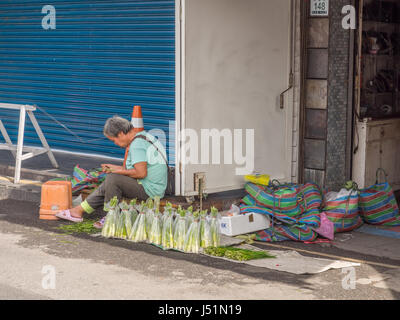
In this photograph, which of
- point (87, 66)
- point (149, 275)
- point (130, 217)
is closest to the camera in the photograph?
point (149, 275)

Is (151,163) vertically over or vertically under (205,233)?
over

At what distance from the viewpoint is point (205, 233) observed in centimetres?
750

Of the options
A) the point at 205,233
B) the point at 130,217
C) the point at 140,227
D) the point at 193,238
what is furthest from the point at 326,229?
the point at 130,217

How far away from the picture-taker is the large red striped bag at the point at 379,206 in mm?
8633

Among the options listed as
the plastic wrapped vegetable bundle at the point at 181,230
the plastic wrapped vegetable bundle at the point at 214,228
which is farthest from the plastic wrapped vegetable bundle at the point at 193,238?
the plastic wrapped vegetable bundle at the point at 214,228

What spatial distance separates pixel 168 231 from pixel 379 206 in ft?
8.59

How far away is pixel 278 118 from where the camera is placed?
9.49 m

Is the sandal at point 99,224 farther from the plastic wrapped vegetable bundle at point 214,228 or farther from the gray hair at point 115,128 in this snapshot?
the plastic wrapped vegetable bundle at point 214,228

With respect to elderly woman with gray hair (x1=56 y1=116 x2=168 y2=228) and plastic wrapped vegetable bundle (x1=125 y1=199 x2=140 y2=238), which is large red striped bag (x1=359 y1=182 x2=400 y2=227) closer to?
elderly woman with gray hair (x1=56 y1=116 x2=168 y2=228)

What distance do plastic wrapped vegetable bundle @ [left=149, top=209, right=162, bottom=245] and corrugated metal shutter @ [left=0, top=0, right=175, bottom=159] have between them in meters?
1.78

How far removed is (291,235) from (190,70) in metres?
2.17

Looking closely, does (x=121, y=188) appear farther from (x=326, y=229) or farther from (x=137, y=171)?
(x=326, y=229)

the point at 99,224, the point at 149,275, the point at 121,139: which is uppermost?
the point at 121,139

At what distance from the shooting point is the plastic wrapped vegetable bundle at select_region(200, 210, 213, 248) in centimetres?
750
